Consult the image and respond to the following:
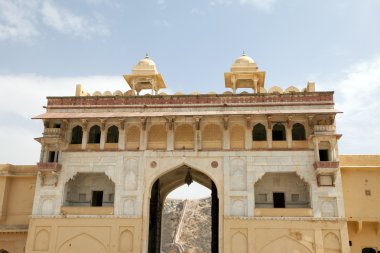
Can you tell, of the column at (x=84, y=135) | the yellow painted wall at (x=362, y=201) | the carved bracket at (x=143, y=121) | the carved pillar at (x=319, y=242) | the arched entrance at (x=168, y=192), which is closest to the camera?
the carved pillar at (x=319, y=242)

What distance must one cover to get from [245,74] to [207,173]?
629 cm

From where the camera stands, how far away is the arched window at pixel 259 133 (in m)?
18.7

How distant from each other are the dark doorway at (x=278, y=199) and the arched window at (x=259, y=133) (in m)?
2.56

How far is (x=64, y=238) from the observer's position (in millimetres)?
17453

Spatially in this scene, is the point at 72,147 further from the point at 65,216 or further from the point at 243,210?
the point at 243,210

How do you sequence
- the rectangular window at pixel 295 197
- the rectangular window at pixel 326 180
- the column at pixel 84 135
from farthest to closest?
the column at pixel 84 135, the rectangular window at pixel 295 197, the rectangular window at pixel 326 180

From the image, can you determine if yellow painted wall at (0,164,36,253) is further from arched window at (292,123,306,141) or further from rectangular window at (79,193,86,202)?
arched window at (292,123,306,141)

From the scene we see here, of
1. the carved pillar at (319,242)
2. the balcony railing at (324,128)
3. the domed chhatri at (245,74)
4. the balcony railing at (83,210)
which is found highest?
the domed chhatri at (245,74)

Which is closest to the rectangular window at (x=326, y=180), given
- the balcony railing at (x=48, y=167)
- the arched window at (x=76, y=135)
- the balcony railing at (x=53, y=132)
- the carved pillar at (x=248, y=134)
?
the carved pillar at (x=248, y=134)

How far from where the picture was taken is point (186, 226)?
42.5 m

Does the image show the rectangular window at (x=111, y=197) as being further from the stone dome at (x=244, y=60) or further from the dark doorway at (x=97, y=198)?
the stone dome at (x=244, y=60)

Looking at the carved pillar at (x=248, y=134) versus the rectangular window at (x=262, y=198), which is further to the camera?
the rectangular window at (x=262, y=198)

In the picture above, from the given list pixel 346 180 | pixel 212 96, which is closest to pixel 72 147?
pixel 212 96

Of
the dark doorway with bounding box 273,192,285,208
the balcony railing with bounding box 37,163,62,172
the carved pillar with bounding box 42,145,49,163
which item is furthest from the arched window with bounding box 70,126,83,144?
the dark doorway with bounding box 273,192,285,208
